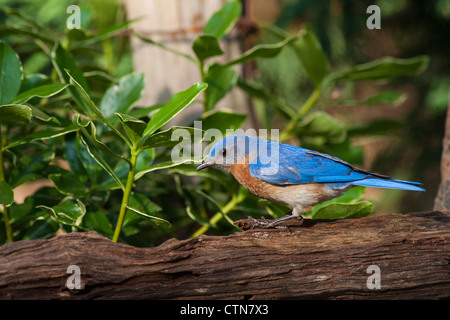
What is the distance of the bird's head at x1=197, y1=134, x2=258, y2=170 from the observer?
65.7 inches

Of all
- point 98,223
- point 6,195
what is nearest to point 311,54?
point 98,223

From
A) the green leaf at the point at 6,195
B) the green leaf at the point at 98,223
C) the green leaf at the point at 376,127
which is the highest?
the green leaf at the point at 376,127

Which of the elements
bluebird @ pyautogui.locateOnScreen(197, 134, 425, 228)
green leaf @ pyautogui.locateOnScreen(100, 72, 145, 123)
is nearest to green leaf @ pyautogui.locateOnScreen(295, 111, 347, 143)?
bluebird @ pyautogui.locateOnScreen(197, 134, 425, 228)

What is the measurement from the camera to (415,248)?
4.55 feet

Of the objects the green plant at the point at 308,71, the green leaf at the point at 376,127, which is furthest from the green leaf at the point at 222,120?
the green leaf at the point at 376,127

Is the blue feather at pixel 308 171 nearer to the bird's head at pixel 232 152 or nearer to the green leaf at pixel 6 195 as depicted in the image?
the bird's head at pixel 232 152

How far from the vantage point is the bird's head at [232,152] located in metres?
1.67

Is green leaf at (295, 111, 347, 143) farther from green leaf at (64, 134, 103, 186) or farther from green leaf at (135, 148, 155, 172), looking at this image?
green leaf at (64, 134, 103, 186)

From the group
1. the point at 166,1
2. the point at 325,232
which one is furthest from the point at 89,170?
the point at 166,1

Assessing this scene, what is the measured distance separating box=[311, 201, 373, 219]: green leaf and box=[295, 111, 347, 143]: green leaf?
0.42 meters

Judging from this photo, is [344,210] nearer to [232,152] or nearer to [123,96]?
[232,152]

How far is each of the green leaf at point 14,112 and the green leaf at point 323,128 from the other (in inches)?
40.6

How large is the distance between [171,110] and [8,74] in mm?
584

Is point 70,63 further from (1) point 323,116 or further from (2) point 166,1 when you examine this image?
(1) point 323,116
